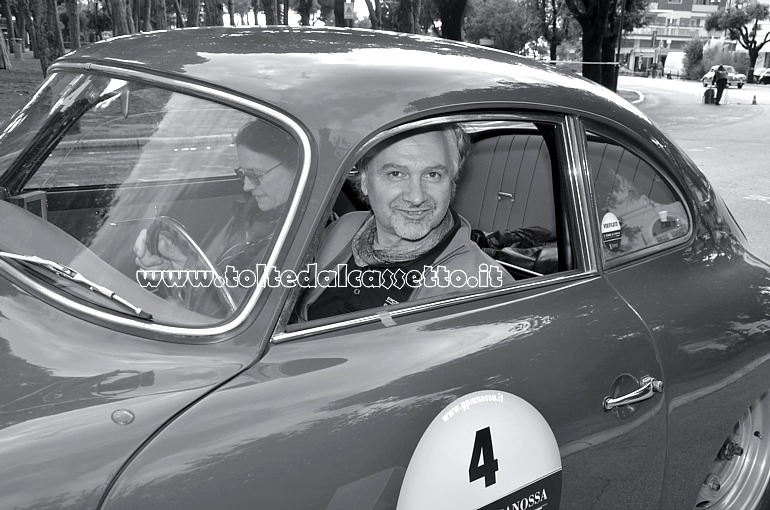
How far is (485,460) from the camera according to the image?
167 centimetres

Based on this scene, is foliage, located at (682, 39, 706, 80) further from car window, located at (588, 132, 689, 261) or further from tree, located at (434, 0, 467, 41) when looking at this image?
car window, located at (588, 132, 689, 261)

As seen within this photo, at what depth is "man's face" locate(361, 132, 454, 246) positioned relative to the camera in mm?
2271

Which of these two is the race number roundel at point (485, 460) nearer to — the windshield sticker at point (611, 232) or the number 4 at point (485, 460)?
the number 4 at point (485, 460)

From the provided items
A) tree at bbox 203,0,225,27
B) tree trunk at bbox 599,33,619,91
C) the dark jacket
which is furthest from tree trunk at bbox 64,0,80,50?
the dark jacket

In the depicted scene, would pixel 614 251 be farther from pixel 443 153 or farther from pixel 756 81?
pixel 756 81

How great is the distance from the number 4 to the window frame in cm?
32

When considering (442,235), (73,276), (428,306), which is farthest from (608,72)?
(73,276)

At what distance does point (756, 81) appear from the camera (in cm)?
7712

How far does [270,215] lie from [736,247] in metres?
1.70

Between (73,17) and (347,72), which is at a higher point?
(73,17)

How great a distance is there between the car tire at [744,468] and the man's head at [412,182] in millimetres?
1242

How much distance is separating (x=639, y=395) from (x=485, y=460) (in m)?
0.56

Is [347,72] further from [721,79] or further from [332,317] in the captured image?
[721,79]

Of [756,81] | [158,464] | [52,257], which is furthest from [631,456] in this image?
[756,81]
